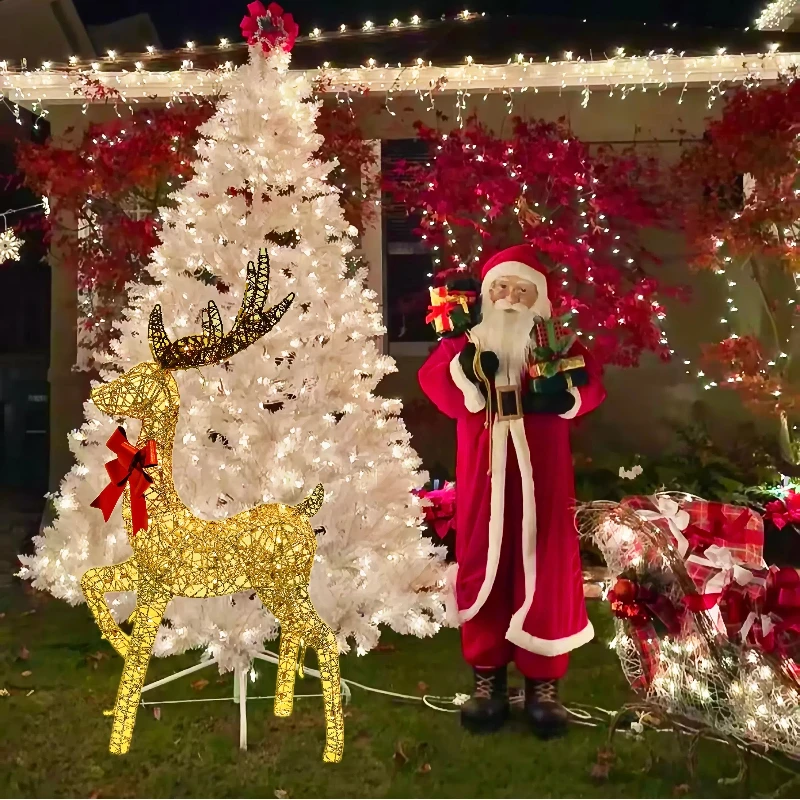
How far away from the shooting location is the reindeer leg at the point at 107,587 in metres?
1.96

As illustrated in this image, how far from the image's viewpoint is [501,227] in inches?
186

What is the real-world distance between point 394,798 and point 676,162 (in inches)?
173

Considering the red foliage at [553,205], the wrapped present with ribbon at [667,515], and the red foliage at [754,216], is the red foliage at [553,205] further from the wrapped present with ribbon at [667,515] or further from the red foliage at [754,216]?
the wrapped present with ribbon at [667,515]

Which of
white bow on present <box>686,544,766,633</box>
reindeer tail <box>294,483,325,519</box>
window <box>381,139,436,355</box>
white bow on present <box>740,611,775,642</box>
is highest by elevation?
window <box>381,139,436,355</box>

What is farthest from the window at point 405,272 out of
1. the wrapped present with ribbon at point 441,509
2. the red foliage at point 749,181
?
the red foliage at point 749,181

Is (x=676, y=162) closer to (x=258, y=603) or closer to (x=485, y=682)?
(x=485, y=682)

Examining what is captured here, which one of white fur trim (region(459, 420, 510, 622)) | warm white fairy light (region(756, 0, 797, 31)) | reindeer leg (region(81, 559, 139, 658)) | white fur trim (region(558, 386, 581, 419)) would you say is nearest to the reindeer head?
reindeer leg (region(81, 559, 139, 658))

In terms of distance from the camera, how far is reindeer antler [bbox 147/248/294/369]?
6.50 ft

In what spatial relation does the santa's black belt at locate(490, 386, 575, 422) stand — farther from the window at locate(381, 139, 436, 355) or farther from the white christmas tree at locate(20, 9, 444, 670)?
the window at locate(381, 139, 436, 355)

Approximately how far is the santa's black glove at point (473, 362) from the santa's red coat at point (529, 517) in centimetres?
3

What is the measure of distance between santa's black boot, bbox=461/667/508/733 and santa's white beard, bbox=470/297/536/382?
1.14m

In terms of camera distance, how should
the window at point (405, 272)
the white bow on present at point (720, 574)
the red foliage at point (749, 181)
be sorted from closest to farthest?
the white bow on present at point (720, 574) < the red foliage at point (749, 181) < the window at point (405, 272)

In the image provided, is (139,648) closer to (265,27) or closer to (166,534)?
(166,534)

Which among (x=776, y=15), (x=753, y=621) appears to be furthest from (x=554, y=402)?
(x=776, y=15)
